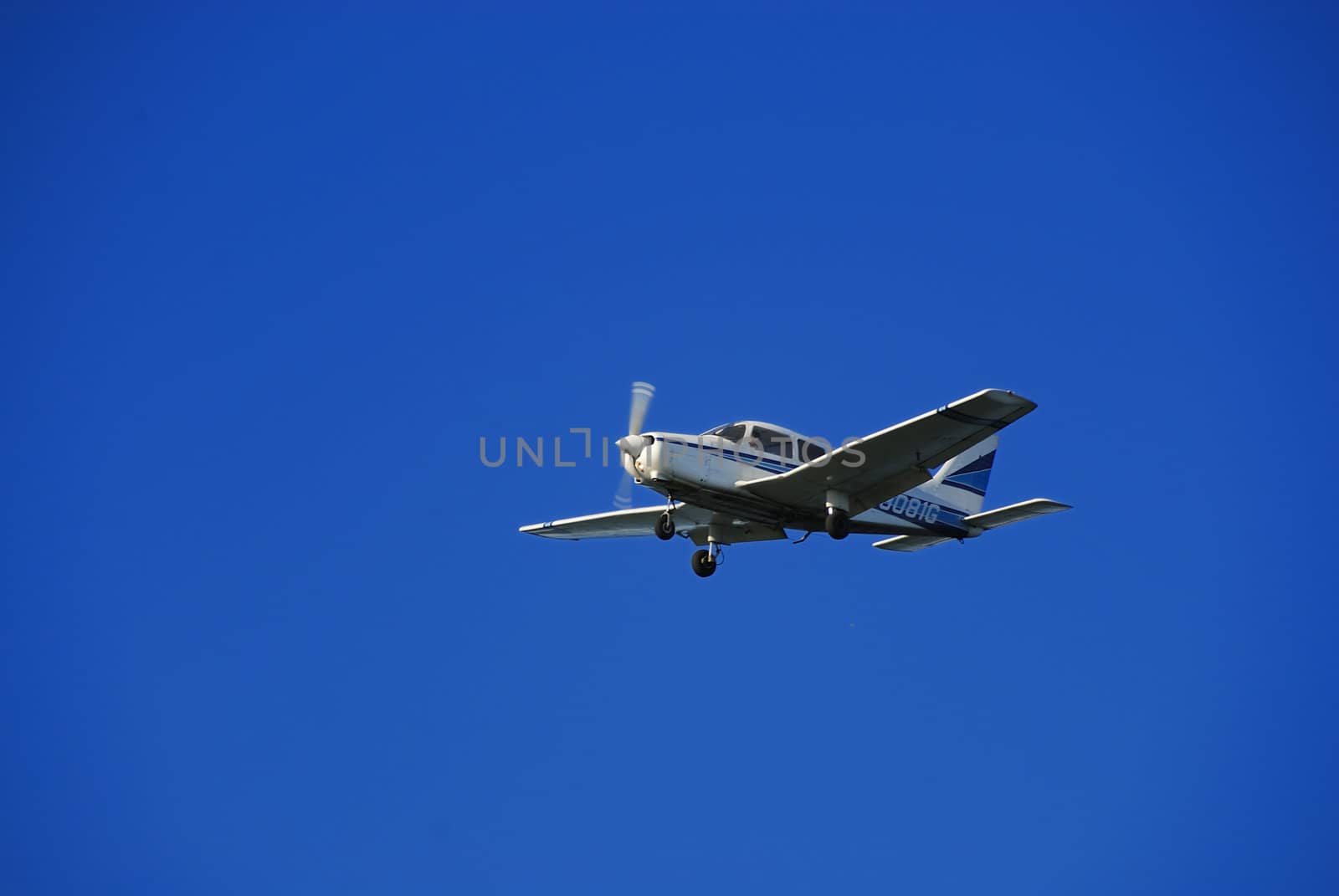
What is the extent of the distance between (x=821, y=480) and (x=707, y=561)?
3381mm

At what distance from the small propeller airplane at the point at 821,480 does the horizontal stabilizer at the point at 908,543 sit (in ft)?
0.07

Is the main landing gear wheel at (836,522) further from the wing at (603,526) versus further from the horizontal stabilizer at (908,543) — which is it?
the wing at (603,526)

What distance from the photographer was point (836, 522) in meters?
25.6

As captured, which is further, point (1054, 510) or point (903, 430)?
point (1054, 510)

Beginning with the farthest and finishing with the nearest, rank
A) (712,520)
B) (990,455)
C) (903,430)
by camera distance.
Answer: (990,455)
(712,520)
(903,430)

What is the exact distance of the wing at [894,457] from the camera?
22.6 meters

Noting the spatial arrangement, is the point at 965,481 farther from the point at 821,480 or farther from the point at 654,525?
the point at 654,525

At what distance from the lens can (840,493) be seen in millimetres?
25672

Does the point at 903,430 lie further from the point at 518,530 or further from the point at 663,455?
the point at 518,530

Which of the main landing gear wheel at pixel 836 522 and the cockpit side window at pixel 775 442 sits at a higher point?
the cockpit side window at pixel 775 442


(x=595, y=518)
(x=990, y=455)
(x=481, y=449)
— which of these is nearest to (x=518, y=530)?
(x=595, y=518)

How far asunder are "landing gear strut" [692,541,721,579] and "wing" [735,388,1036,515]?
220 centimetres

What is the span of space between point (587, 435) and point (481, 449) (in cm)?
209

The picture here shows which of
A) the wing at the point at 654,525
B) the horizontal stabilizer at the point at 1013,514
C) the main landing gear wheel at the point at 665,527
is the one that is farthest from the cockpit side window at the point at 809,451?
the horizontal stabilizer at the point at 1013,514
